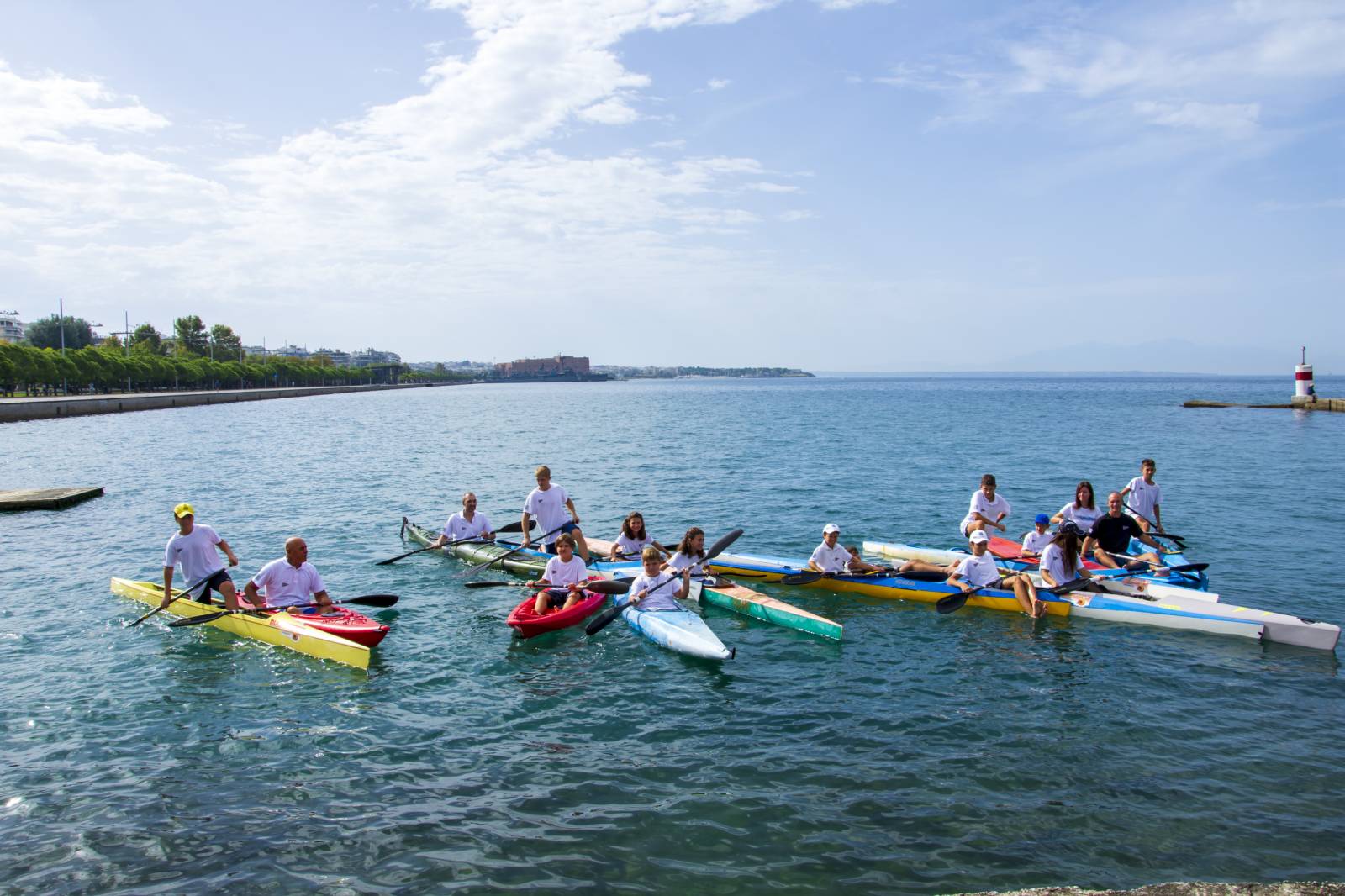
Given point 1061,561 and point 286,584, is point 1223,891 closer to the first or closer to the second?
point 1061,561

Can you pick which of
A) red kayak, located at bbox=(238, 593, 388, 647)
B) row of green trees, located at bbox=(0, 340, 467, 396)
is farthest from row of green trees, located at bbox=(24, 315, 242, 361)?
red kayak, located at bbox=(238, 593, 388, 647)

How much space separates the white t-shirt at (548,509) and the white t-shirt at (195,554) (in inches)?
247

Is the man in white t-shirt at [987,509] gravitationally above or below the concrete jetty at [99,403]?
below

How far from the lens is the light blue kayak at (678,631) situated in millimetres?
13318

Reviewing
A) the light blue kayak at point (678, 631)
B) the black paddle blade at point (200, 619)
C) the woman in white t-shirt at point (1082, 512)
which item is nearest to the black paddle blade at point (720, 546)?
the light blue kayak at point (678, 631)

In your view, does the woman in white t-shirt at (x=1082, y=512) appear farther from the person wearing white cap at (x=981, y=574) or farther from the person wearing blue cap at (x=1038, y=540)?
the person wearing white cap at (x=981, y=574)

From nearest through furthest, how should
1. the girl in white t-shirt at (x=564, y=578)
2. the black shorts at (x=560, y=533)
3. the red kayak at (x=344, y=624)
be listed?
1. the red kayak at (x=344, y=624)
2. the girl in white t-shirt at (x=564, y=578)
3. the black shorts at (x=560, y=533)

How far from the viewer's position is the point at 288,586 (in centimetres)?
1448

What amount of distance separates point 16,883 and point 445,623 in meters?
8.26

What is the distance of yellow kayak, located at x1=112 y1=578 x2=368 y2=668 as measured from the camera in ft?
43.5

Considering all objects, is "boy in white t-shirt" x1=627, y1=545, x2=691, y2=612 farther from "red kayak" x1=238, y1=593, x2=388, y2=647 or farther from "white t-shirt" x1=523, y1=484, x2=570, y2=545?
"red kayak" x1=238, y1=593, x2=388, y2=647

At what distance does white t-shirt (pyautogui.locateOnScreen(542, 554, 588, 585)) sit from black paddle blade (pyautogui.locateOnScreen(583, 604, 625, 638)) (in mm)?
1081

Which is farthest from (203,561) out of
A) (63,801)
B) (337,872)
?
(337,872)

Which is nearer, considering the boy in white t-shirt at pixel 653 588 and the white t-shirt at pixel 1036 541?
the boy in white t-shirt at pixel 653 588
